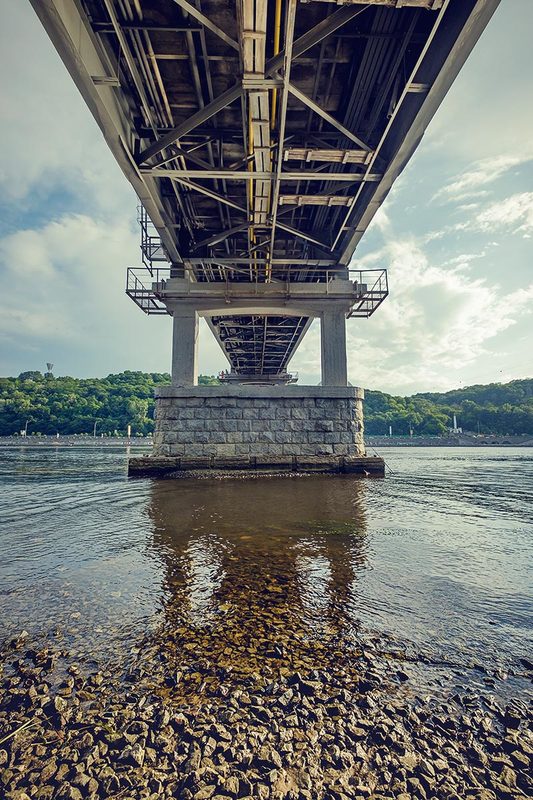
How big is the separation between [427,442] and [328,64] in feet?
270

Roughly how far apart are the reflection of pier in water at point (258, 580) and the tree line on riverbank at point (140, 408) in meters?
96.9

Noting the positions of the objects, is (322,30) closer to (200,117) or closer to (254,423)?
(200,117)

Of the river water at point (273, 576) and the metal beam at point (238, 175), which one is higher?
the metal beam at point (238, 175)

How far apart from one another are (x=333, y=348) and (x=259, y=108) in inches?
356

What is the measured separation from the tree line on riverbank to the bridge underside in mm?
92605

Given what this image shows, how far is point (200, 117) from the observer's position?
324 inches

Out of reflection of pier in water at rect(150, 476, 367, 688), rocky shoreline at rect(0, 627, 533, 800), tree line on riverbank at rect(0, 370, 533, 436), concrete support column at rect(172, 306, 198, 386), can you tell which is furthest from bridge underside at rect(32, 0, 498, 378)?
tree line on riverbank at rect(0, 370, 533, 436)

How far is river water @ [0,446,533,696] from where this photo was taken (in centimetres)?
220

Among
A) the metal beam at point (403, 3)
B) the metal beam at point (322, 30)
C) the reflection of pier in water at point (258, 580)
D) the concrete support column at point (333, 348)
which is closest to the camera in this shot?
Answer: the reflection of pier in water at point (258, 580)

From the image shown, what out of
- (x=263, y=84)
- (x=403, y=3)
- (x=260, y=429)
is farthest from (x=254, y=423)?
(x=403, y=3)

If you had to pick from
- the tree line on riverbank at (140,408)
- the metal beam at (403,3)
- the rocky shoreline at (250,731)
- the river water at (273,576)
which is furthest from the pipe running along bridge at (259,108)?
the tree line on riverbank at (140,408)

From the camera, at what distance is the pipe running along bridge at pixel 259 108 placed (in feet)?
22.6

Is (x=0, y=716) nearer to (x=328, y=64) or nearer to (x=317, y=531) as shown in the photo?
(x=317, y=531)

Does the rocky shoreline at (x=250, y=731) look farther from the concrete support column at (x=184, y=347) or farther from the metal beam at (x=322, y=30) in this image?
the concrete support column at (x=184, y=347)
